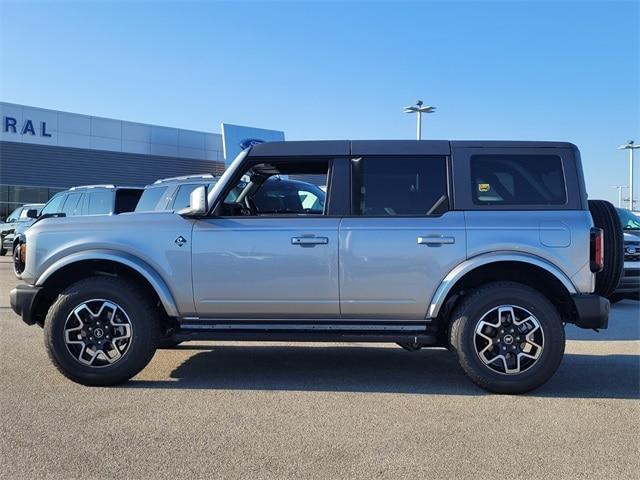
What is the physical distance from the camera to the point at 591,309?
479cm

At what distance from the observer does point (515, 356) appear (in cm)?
486

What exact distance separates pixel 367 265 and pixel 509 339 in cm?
130

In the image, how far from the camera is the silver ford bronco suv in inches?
191

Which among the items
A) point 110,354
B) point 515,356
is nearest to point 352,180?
point 515,356

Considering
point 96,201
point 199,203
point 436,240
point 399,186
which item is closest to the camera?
point 436,240

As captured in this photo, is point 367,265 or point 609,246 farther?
point 609,246

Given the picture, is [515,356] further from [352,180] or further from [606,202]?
[352,180]

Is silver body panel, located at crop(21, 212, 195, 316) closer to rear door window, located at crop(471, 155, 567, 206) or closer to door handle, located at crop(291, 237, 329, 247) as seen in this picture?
door handle, located at crop(291, 237, 329, 247)

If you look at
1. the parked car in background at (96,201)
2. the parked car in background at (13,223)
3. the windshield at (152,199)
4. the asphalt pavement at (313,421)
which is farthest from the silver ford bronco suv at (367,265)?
the parked car in background at (13,223)

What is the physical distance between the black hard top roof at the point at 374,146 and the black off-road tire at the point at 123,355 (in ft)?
5.45

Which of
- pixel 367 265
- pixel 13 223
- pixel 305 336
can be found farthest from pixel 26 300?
pixel 13 223

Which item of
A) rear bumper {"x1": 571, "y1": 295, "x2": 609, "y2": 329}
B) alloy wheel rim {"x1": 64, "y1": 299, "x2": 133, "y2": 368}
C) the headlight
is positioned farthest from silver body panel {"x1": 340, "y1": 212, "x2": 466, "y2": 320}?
the headlight

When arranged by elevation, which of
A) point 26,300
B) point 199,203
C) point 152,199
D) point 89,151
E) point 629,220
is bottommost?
point 26,300

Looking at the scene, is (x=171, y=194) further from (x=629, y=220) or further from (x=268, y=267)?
(x=629, y=220)
